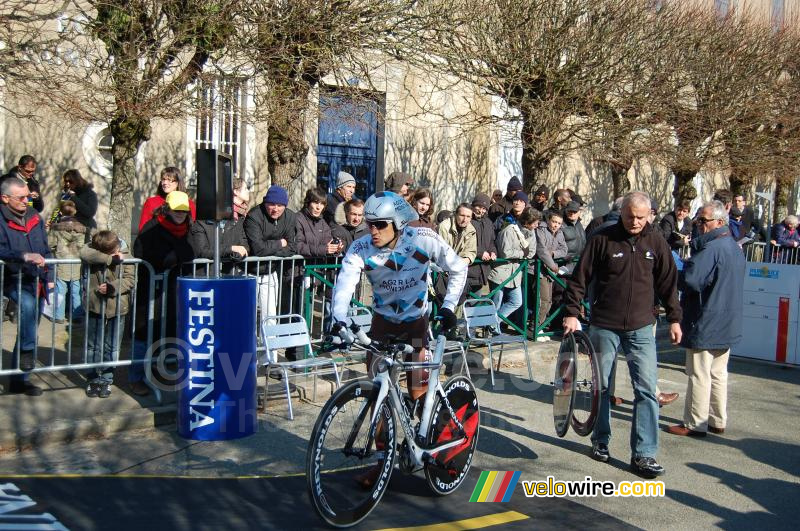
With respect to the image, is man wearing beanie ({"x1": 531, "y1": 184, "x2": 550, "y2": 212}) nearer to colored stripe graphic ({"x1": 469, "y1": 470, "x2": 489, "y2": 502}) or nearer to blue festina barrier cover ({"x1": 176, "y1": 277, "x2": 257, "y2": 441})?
blue festina barrier cover ({"x1": 176, "y1": 277, "x2": 257, "y2": 441})

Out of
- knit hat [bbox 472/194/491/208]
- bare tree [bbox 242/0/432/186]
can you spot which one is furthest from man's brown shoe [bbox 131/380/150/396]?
knit hat [bbox 472/194/491/208]

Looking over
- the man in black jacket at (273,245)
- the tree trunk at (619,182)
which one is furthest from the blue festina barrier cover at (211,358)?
the tree trunk at (619,182)

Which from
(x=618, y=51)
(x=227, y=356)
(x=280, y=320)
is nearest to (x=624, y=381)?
(x=280, y=320)

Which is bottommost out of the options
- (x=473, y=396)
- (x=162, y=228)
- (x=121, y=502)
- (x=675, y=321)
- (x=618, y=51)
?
(x=121, y=502)

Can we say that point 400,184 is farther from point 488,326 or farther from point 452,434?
point 452,434

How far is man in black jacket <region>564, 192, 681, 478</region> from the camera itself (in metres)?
6.51

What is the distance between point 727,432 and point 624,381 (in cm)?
208

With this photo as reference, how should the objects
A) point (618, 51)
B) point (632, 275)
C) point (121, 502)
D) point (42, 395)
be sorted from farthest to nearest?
point (618, 51)
point (42, 395)
point (632, 275)
point (121, 502)

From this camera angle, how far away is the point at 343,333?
5.22 meters

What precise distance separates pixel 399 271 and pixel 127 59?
546 centimetres

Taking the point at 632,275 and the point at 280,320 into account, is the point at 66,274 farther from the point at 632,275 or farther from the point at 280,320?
the point at 632,275

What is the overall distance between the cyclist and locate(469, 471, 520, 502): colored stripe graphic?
2.58 ft

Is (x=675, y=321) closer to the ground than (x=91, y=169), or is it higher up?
closer to the ground

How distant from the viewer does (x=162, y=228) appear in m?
7.86
